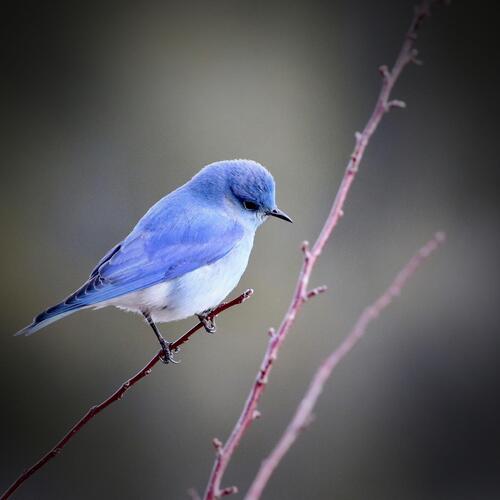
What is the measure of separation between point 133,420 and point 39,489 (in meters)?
0.89

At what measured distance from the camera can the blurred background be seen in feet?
20.0

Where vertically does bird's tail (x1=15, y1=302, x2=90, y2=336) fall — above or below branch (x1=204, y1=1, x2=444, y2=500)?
below

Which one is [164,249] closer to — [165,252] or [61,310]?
[165,252]

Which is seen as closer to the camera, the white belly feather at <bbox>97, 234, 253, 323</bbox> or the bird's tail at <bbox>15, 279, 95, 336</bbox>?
the bird's tail at <bbox>15, 279, 95, 336</bbox>

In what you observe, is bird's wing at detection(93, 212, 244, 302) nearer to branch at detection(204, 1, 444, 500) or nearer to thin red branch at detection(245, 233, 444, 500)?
branch at detection(204, 1, 444, 500)

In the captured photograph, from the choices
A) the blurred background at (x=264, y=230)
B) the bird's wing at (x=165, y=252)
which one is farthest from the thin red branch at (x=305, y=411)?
the blurred background at (x=264, y=230)

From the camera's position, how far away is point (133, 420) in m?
6.16

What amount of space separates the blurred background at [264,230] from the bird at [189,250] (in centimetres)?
281

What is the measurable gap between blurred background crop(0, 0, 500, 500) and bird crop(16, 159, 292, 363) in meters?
2.81

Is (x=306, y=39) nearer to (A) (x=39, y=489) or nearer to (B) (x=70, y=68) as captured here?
(B) (x=70, y=68)

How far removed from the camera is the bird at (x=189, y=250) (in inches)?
110

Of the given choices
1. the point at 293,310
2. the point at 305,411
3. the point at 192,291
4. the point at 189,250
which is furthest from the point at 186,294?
the point at 305,411

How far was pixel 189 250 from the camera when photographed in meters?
2.90

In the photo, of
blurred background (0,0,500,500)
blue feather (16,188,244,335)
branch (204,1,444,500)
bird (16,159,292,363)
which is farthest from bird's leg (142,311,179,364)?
blurred background (0,0,500,500)
